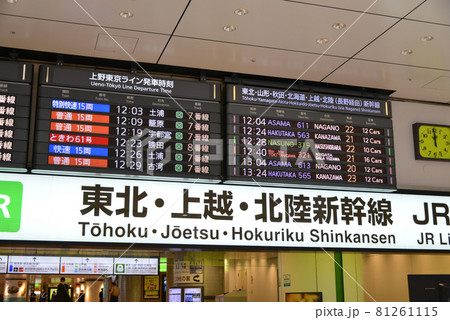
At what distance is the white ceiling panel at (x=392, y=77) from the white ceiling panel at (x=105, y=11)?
199 cm

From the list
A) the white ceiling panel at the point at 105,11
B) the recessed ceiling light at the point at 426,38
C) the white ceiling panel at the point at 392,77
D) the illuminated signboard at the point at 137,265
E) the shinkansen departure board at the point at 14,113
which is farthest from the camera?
the illuminated signboard at the point at 137,265

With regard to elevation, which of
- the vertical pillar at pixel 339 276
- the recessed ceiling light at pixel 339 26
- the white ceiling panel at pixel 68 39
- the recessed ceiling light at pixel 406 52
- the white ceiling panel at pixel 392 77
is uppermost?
the recessed ceiling light at pixel 339 26

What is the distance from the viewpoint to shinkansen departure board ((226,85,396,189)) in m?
5.19

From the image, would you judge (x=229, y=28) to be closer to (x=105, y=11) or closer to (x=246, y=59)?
(x=246, y=59)

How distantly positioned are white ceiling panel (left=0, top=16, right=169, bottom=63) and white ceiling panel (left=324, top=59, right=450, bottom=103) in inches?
76.9

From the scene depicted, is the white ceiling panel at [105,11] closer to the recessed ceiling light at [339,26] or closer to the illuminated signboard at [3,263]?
the recessed ceiling light at [339,26]

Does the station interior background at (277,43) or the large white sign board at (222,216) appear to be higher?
the station interior background at (277,43)

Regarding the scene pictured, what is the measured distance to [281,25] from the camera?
15.5 ft

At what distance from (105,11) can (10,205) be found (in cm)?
185

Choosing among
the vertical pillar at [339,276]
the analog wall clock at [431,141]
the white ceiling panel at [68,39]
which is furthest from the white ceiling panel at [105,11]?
the vertical pillar at [339,276]

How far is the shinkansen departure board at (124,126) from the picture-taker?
474 cm

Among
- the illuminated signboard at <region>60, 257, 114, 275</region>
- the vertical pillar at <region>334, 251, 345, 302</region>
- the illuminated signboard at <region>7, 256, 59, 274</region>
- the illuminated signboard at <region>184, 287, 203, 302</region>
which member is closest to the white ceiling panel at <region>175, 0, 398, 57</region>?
the illuminated signboard at <region>60, 257, 114, 275</region>

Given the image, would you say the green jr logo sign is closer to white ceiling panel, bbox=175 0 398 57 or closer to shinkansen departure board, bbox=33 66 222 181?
shinkansen departure board, bbox=33 66 222 181

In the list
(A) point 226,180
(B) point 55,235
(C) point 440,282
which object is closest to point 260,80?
(A) point 226,180
